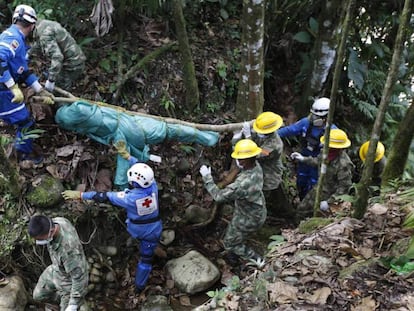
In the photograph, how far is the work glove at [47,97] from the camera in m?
5.58

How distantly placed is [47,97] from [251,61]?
2.89m

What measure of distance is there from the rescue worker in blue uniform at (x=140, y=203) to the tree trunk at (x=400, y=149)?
2995mm

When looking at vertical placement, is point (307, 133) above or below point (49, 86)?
below

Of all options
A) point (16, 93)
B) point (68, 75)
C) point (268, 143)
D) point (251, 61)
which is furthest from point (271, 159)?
point (16, 93)

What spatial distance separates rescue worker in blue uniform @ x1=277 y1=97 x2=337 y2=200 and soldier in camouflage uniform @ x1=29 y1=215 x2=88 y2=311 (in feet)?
12.3

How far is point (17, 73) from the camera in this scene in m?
5.57

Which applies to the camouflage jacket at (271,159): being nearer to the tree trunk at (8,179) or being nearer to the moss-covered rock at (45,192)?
the moss-covered rock at (45,192)

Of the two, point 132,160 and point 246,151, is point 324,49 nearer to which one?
point 246,151

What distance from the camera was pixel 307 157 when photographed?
6996mm

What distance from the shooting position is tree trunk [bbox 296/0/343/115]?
7223 millimetres

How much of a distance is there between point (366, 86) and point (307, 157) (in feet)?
8.65

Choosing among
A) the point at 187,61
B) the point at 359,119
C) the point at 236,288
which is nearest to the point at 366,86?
the point at 359,119

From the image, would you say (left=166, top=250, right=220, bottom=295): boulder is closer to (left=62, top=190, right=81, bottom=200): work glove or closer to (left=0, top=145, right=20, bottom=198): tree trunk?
(left=62, top=190, right=81, bottom=200): work glove

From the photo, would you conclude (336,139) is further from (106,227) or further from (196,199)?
(106,227)
